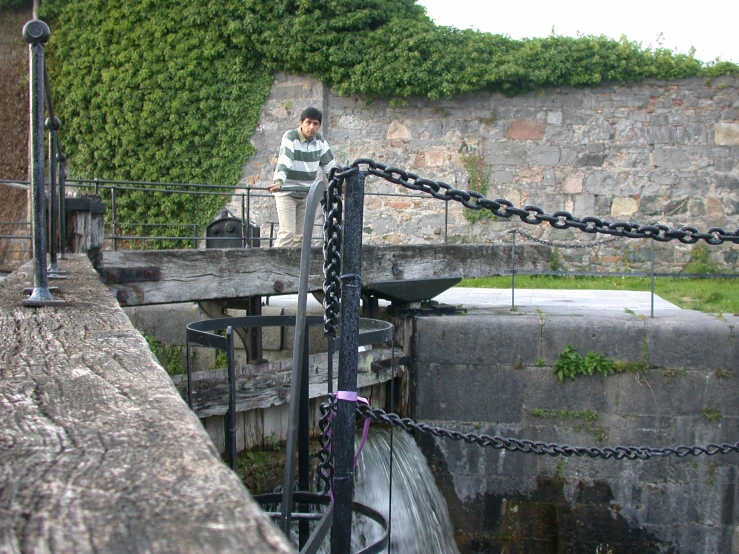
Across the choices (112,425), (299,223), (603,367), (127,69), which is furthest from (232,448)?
(127,69)

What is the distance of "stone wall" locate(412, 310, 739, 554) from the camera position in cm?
608

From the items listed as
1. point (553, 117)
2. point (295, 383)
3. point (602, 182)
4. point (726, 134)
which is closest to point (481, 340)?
point (295, 383)

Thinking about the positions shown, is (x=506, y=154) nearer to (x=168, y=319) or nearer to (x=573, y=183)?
(x=573, y=183)

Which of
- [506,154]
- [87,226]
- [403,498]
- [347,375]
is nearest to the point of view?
[347,375]

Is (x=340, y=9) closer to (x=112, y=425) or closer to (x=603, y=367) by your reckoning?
(x=603, y=367)

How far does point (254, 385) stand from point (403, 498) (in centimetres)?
136

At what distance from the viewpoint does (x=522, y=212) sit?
8.43 ft

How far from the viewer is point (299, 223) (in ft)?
24.1

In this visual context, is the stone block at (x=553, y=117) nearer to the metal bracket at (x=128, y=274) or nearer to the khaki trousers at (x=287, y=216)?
the khaki trousers at (x=287, y=216)

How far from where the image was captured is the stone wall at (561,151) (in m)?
11.9

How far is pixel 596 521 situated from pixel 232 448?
4.03 meters

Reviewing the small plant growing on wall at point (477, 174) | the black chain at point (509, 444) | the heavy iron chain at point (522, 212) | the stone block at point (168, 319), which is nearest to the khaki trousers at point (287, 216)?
the stone block at point (168, 319)

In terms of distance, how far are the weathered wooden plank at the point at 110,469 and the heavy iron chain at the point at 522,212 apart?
3.57 ft

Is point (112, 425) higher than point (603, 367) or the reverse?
higher
